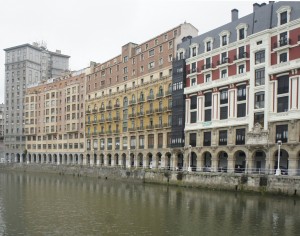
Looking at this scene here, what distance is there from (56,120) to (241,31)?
292 ft

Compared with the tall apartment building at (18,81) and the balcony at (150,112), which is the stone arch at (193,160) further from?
the tall apartment building at (18,81)

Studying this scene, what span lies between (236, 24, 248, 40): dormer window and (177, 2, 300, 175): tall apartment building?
185 millimetres

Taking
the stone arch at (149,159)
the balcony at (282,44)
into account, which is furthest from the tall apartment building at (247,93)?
the stone arch at (149,159)

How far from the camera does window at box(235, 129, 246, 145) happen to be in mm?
65625

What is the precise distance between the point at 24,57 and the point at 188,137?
106m

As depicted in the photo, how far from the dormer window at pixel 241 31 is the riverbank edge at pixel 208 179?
87.5ft

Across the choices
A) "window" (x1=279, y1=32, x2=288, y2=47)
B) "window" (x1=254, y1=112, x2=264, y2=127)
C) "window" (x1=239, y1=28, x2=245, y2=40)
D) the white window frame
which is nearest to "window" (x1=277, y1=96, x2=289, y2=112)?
"window" (x1=254, y1=112, x2=264, y2=127)

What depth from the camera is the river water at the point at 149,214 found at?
32469 millimetres

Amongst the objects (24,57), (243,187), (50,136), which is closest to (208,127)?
(243,187)

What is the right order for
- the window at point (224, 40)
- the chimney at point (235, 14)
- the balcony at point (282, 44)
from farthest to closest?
the chimney at point (235, 14) < the window at point (224, 40) < the balcony at point (282, 44)

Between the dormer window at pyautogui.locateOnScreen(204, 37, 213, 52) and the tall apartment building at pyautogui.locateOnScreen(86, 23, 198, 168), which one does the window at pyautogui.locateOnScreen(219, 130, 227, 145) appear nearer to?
the tall apartment building at pyautogui.locateOnScreen(86, 23, 198, 168)

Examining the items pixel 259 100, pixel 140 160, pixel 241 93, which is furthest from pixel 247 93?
pixel 140 160

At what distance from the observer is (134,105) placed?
3942 inches

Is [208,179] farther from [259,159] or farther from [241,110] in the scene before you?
[241,110]
